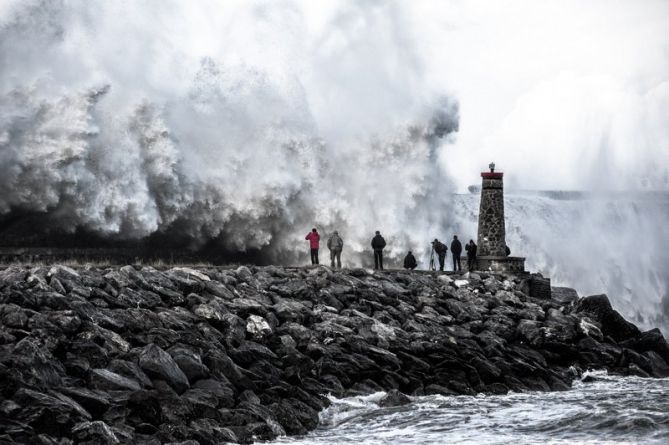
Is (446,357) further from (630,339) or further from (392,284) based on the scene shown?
(630,339)

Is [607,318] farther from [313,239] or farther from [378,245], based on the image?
[313,239]

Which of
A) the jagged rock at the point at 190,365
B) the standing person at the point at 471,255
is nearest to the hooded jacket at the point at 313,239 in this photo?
the standing person at the point at 471,255

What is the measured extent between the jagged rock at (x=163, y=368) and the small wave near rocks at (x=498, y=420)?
1.48 meters

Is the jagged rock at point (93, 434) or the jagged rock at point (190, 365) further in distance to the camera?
the jagged rock at point (190, 365)

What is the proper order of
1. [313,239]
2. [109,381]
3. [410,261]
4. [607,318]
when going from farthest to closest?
[410,261] → [313,239] → [607,318] → [109,381]

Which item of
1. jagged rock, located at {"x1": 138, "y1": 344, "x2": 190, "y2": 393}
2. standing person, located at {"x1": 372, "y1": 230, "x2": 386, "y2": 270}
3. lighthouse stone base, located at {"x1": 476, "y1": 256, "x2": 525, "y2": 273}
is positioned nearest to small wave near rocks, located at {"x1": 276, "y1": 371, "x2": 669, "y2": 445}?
jagged rock, located at {"x1": 138, "y1": 344, "x2": 190, "y2": 393}

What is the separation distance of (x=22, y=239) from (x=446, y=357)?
9452mm

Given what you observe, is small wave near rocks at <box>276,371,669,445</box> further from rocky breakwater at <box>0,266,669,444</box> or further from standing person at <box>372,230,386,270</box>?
standing person at <box>372,230,386,270</box>

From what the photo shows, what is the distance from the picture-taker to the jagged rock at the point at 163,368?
507 inches

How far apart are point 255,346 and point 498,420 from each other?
3612 mm

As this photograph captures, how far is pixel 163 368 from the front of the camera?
1298 cm

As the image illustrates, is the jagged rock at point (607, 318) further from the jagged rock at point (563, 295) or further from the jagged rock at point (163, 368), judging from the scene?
the jagged rock at point (163, 368)

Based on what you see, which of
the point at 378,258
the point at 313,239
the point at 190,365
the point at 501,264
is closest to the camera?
the point at 190,365

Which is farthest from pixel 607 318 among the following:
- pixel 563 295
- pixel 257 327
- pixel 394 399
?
pixel 257 327
